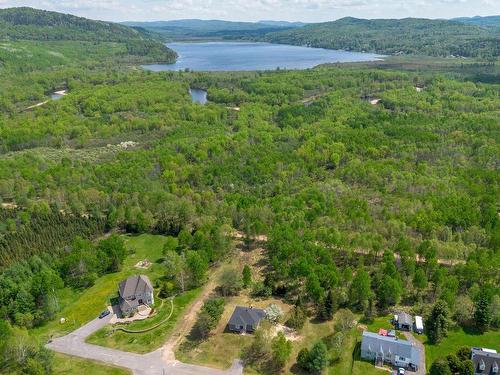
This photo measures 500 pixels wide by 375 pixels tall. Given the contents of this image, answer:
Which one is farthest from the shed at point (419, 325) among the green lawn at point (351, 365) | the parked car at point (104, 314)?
the parked car at point (104, 314)

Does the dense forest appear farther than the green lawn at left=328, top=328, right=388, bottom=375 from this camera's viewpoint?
Yes

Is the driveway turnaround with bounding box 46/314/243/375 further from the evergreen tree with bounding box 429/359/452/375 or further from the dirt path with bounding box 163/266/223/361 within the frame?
the evergreen tree with bounding box 429/359/452/375

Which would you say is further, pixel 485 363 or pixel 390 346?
pixel 390 346

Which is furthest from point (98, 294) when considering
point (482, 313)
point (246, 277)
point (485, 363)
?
point (482, 313)

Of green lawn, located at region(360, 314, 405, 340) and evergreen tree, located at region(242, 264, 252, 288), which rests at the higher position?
evergreen tree, located at region(242, 264, 252, 288)

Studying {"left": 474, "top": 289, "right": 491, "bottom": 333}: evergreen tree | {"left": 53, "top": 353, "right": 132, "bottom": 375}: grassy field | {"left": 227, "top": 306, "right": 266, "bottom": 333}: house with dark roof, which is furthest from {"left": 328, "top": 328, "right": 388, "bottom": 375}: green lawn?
{"left": 53, "top": 353, "right": 132, "bottom": 375}: grassy field

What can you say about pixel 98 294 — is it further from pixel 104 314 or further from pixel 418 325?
pixel 418 325

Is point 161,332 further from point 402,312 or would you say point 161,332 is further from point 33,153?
point 33,153
